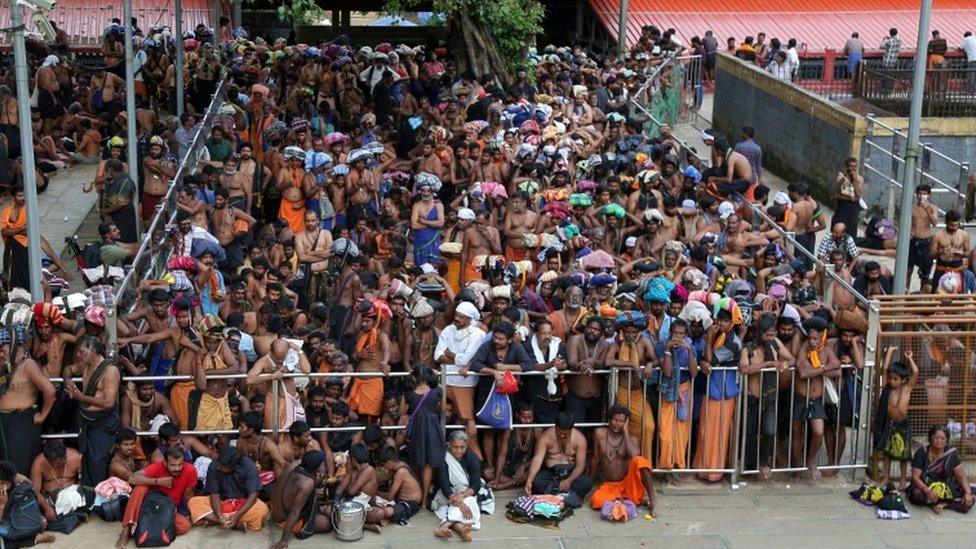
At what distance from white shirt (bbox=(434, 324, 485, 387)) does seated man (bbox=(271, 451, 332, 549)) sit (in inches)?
58.4

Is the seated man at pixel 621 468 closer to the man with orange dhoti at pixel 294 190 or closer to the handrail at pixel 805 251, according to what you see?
the handrail at pixel 805 251

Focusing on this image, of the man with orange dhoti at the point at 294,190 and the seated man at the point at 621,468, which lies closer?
the seated man at the point at 621,468

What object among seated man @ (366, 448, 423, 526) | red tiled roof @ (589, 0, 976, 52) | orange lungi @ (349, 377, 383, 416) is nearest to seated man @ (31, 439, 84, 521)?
orange lungi @ (349, 377, 383, 416)

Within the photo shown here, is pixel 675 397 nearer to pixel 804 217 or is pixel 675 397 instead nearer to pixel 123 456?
pixel 123 456

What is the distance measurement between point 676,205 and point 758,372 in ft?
13.8

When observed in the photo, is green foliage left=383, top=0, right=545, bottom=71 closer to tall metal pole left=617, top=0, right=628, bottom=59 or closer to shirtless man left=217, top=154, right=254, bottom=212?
shirtless man left=217, top=154, right=254, bottom=212

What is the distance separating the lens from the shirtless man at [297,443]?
13156 millimetres

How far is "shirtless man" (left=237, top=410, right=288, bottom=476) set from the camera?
13.4 meters

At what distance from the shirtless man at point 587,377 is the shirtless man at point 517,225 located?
315cm

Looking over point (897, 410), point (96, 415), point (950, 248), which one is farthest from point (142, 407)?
point (950, 248)

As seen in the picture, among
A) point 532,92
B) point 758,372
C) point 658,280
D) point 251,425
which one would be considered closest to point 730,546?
point 758,372

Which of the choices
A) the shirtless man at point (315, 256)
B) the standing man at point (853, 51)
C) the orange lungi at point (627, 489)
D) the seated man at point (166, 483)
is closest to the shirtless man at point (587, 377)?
the orange lungi at point (627, 489)

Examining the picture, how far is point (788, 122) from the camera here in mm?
24969

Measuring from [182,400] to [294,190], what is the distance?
500 centimetres
